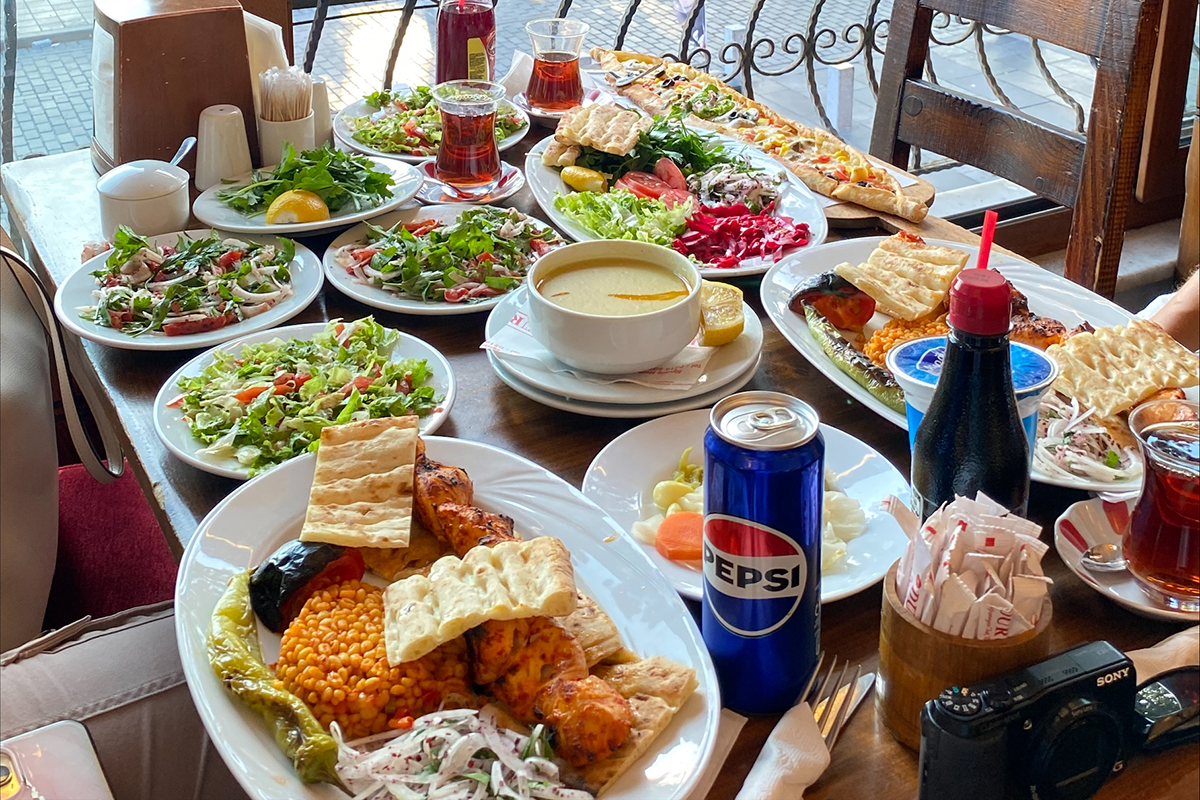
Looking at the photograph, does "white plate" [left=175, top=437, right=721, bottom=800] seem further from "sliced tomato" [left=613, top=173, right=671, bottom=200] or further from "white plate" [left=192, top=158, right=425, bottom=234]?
"sliced tomato" [left=613, top=173, right=671, bottom=200]

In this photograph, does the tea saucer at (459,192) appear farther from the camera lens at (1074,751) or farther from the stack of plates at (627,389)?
the camera lens at (1074,751)

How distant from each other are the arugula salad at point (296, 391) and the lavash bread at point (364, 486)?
0.43 ft

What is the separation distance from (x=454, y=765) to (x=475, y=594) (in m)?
0.15

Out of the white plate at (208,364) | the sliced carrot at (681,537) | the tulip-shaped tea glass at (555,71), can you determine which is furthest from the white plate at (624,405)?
the tulip-shaped tea glass at (555,71)

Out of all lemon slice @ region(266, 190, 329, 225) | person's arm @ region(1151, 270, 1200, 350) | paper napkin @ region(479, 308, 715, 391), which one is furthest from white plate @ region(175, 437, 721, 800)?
person's arm @ region(1151, 270, 1200, 350)

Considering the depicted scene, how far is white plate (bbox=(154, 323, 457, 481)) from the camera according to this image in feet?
4.19

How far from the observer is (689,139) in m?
2.24

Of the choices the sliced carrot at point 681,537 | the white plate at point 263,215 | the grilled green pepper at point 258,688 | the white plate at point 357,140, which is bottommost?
the grilled green pepper at point 258,688

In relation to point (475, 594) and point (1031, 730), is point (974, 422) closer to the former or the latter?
point (1031, 730)

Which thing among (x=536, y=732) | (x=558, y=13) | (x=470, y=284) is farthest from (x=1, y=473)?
(x=558, y=13)

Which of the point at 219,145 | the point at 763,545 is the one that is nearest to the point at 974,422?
the point at 763,545

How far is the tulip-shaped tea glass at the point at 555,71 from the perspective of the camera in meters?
2.50

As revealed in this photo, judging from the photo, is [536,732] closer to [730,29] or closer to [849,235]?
[849,235]

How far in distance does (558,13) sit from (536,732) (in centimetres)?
298
